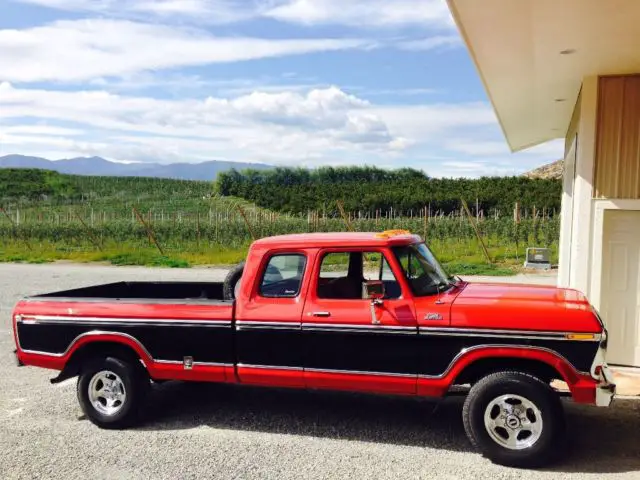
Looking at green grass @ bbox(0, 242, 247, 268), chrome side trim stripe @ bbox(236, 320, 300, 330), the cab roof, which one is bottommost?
green grass @ bbox(0, 242, 247, 268)

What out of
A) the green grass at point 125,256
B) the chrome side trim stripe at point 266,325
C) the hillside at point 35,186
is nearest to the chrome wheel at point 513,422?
the chrome side trim stripe at point 266,325

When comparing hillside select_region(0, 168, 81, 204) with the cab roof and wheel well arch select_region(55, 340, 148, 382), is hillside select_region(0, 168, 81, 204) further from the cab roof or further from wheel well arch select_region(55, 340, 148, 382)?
the cab roof

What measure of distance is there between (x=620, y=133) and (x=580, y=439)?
424 centimetres

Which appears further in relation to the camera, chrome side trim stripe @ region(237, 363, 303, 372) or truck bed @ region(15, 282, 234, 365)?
truck bed @ region(15, 282, 234, 365)

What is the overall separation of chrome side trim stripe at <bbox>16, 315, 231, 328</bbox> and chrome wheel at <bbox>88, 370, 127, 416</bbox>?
0.51 m

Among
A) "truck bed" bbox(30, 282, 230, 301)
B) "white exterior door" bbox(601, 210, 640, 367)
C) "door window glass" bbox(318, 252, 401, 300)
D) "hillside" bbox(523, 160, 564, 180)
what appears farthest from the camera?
"hillside" bbox(523, 160, 564, 180)

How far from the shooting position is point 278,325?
20.2 ft

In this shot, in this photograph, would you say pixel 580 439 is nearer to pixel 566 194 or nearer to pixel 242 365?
pixel 242 365

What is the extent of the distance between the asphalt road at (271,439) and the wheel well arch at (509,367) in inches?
26.7

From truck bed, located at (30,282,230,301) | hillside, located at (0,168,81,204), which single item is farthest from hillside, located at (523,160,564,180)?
truck bed, located at (30,282,230,301)

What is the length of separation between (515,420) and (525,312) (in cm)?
90

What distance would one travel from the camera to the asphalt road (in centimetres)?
546

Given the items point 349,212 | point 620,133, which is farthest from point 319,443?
point 349,212

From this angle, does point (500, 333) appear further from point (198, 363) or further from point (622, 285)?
point (622, 285)
